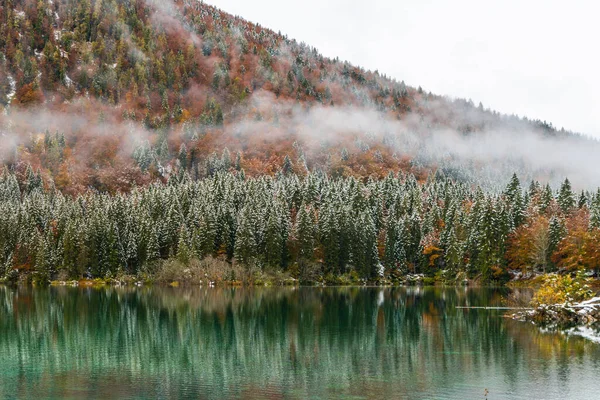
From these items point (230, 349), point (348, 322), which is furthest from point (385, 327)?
point (230, 349)

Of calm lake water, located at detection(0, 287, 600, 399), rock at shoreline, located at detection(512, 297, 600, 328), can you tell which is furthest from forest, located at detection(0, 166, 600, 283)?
rock at shoreline, located at detection(512, 297, 600, 328)

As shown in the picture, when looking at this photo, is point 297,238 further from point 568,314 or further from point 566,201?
point 568,314

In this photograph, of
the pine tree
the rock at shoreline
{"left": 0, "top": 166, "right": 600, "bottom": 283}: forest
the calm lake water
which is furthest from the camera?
the pine tree

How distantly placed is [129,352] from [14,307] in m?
41.7

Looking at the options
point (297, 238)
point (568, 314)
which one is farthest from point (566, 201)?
point (568, 314)

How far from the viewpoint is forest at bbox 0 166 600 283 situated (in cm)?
13100

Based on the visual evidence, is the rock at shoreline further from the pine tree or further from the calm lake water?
the pine tree

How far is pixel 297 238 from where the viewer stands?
136125 mm

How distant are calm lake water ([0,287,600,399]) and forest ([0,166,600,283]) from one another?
49.6 meters

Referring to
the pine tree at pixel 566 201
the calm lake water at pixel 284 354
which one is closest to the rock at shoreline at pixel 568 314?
the calm lake water at pixel 284 354

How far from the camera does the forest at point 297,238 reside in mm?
131000

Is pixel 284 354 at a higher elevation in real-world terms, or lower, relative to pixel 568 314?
lower

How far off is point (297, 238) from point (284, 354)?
87.1m

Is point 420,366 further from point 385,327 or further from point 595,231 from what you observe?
point 595,231
